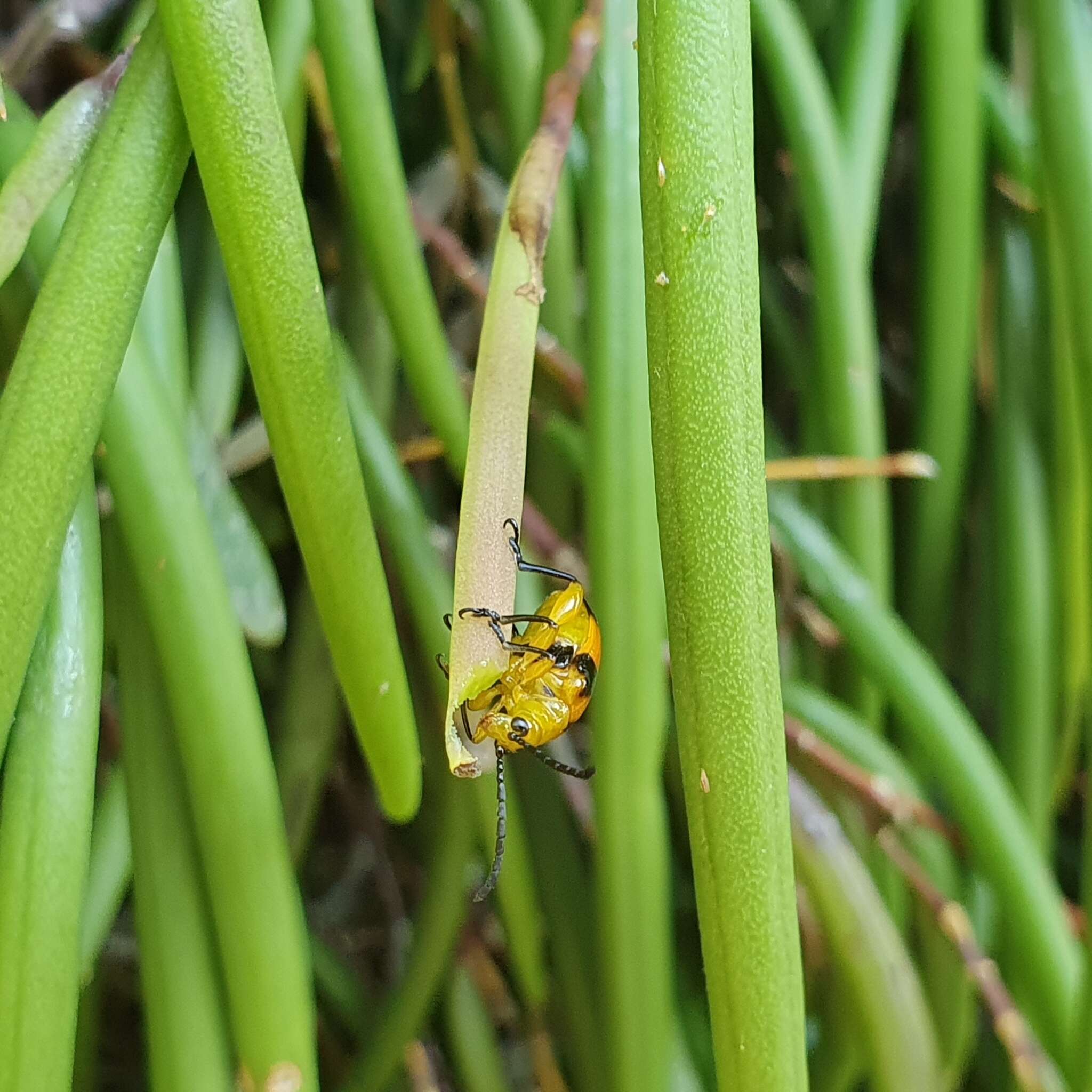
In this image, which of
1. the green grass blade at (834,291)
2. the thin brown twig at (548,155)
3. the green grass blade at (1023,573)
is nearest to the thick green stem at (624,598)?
the thin brown twig at (548,155)

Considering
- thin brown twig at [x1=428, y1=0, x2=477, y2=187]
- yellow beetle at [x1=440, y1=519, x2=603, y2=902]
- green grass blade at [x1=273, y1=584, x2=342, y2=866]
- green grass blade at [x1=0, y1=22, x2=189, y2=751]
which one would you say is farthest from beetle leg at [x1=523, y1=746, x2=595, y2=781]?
thin brown twig at [x1=428, y1=0, x2=477, y2=187]

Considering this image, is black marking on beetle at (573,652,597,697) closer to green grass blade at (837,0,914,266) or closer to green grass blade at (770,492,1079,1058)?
green grass blade at (770,492,1079,1058)

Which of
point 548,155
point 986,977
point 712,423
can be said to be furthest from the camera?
point 986,977

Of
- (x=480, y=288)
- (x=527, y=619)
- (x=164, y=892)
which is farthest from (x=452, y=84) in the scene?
(x=164, y=892)

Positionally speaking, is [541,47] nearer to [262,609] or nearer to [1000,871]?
[262,609]

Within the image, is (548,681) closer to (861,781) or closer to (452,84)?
(861,781)

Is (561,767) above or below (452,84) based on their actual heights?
below

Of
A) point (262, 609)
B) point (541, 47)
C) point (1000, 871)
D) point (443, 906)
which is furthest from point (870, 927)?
point (541, 47)
